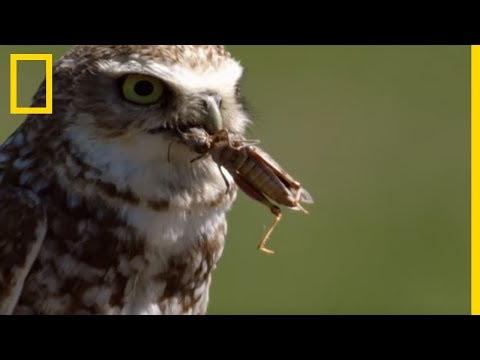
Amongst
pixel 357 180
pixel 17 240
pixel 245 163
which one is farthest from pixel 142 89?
pixel 357 180

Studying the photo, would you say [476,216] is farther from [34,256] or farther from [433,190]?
[34,256]

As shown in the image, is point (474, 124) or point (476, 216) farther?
point (474, 124)

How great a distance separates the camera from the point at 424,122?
13.2 m

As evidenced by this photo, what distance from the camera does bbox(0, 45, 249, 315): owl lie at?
5.40m

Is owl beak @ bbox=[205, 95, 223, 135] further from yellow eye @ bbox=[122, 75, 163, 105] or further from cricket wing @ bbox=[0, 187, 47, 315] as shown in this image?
cricket wing @ bbox=[0, 187, 47, 315]

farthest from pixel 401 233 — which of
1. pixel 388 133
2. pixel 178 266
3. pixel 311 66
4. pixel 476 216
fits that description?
pixel 178 266

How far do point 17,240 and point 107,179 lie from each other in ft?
1.19

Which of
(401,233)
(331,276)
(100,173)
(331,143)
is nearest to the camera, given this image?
(100,173)

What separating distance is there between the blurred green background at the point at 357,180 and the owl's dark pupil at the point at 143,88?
4.05m

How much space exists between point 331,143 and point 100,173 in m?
7.24

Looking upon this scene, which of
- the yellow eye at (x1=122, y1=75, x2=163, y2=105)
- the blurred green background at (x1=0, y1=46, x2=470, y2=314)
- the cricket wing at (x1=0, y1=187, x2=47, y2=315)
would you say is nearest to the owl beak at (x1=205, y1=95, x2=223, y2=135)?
the yellow eye at (x1=122, y1=75, x2=163, y2=105)

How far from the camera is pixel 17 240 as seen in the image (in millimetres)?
5426

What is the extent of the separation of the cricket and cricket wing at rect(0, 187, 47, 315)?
566mm

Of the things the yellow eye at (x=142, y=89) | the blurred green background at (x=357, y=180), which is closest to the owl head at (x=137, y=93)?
the yellow eye at (x=142, y=89)
